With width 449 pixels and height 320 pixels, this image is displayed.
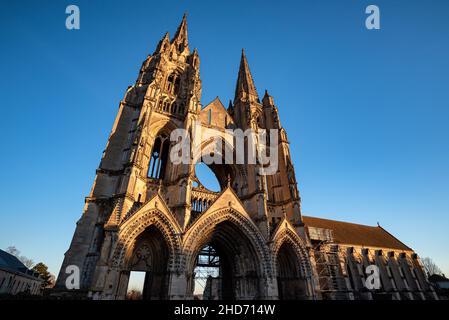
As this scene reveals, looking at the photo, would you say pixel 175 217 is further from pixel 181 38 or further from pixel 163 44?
pixel 181 38

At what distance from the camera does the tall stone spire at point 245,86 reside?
2705 cm

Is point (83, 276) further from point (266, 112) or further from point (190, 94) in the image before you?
point (266, 112)

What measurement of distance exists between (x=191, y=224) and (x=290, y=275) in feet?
29.5

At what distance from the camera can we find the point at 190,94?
67.7 feet

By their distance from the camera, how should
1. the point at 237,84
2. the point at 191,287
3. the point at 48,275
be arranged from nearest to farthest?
the point at 191,287
the point at 237,84
the point at 48,275

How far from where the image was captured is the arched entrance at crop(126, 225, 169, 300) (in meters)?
13.1

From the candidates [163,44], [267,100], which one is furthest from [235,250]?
[163,44]

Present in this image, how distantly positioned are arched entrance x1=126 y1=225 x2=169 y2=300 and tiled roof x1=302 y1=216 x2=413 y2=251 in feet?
60.0

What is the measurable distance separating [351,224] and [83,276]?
33381mm

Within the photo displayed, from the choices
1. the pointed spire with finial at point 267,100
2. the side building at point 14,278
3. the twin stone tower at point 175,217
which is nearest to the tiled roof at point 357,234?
the twin stone tower at point 175,217

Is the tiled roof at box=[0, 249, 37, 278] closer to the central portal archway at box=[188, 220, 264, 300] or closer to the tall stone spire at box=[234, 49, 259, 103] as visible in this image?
the central portal archway at box=[188, 220, 264, 300]

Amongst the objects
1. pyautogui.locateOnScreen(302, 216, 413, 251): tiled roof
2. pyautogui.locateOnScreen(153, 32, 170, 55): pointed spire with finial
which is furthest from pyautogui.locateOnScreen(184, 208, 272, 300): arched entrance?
pyautogui.locateOnScreen(153, 32, 170, 55): pointed spire with finial

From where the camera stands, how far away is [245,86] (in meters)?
28.5
